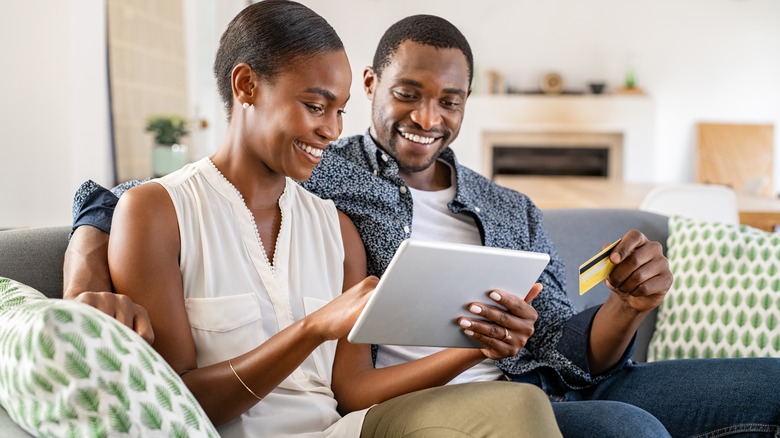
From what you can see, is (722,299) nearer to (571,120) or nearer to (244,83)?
(244,83)

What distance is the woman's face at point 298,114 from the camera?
135cm

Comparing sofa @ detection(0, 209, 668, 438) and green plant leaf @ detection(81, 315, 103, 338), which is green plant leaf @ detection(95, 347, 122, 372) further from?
sofa @ detection(0, 209, 668, 438)

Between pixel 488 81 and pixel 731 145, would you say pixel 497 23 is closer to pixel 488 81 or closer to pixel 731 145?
pixel 488 81

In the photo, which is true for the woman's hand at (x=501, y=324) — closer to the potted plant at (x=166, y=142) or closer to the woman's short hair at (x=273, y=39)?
the woman's short hair at (x=273, y=39)

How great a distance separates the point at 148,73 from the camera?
5629 millimetres

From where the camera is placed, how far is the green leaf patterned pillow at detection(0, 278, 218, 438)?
87 cm

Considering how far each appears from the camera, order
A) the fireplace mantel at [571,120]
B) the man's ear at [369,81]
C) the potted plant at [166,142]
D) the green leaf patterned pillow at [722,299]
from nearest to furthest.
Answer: the man's ear at [369,81] → the green leaf patterned pillow at [722,299] → the potted plant at [166,142] → the fireplace mantel at [571,120]

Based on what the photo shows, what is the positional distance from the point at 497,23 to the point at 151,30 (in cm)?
413

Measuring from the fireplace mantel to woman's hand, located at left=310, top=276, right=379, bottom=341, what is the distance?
765 centimetres

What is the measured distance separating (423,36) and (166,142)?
3.53 meters

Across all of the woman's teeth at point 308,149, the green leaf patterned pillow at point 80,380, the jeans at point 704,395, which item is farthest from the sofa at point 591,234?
the green leaf patterned pillow at point 80,380

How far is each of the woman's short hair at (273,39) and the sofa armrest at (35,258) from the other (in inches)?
17.2

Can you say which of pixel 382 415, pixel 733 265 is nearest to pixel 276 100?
pixel 382 415

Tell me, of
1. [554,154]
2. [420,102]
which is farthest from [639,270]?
[554,154]
